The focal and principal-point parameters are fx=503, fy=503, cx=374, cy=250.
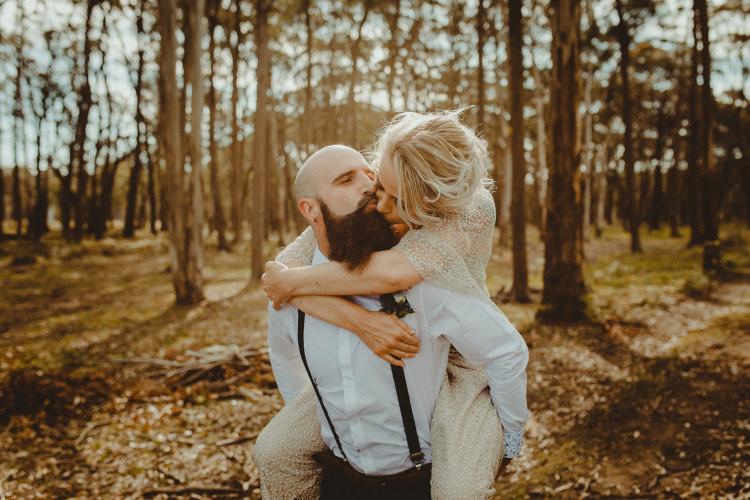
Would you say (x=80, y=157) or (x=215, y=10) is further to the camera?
(x=80, y=157)

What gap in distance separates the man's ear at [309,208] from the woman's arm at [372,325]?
0.32 meters

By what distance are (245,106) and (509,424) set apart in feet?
96.4

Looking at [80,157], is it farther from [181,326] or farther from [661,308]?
[661,308]

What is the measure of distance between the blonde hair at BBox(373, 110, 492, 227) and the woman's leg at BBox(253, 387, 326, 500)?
1.00 metres

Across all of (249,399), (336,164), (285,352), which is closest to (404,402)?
(285,352)

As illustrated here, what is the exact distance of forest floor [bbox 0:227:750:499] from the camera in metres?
3.88

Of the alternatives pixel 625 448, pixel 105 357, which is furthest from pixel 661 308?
pixel 105 357

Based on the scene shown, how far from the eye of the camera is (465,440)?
1.78 m

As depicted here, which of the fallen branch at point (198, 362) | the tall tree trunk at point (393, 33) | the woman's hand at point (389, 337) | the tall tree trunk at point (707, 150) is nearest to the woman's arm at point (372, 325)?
the woman's hand at point (389, 337)

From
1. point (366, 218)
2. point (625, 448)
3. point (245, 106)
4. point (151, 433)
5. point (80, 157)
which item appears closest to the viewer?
point (366, 218)

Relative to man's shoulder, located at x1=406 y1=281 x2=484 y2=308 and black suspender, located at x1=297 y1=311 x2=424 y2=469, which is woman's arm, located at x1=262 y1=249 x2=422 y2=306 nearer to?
man's shoulder, located at x1=406 y1=281 x2=484 y2=308

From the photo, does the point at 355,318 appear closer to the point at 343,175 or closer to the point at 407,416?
the point at 407,416

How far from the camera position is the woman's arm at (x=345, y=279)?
171 cm

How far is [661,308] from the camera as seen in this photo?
8.98 m
